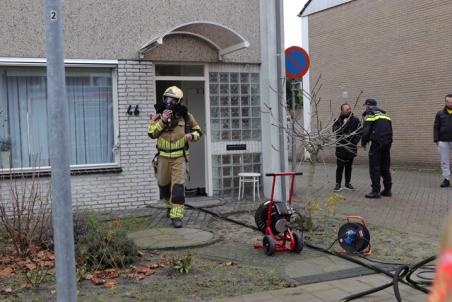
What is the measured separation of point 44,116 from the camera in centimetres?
909

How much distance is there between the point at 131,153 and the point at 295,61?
3.21 m

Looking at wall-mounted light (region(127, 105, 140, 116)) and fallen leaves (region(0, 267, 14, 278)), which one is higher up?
wall-mounted light (region(127, 105, 140, 116))

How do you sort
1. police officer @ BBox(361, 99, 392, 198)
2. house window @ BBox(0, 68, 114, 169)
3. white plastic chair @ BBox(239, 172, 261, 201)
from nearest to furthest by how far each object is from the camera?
house window @ BBox(0, 68, 114, 169) → white plastic chair @ BBox(239, 172, 261, 201) → police officer @ BBox(361, 99, 392, 198)

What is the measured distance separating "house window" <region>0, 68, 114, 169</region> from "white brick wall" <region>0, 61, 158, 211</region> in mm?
287

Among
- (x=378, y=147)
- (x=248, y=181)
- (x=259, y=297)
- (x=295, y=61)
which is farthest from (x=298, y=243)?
(x=378, y=147)

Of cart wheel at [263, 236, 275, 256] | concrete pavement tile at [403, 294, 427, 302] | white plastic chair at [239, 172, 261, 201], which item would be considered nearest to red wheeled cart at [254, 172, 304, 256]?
cart wheel at [263, 236, 275, 256]

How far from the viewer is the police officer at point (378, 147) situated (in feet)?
33.9

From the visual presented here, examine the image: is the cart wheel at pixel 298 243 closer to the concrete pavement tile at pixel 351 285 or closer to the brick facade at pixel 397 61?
the concrete pavement tile at pixel 351 285

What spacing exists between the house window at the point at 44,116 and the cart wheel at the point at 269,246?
12.9 ft

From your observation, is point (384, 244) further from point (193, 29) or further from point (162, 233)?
point (193, 29)

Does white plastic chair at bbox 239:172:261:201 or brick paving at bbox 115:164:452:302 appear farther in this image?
white plastic chair at bbox 239:172:261:201

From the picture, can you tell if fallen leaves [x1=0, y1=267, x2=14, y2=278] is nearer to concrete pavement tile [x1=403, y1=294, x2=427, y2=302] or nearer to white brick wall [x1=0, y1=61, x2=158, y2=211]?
white brick wall [x1=0, y1=61, x2=158, y2=211]

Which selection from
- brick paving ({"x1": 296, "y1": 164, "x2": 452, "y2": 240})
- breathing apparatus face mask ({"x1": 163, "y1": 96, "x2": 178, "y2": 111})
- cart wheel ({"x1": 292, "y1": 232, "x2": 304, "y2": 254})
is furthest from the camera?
brick paving ({"x1": 296, "y1": 164, "x2": 452, "y2": 240})

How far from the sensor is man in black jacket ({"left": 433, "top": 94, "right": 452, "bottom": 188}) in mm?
11469
